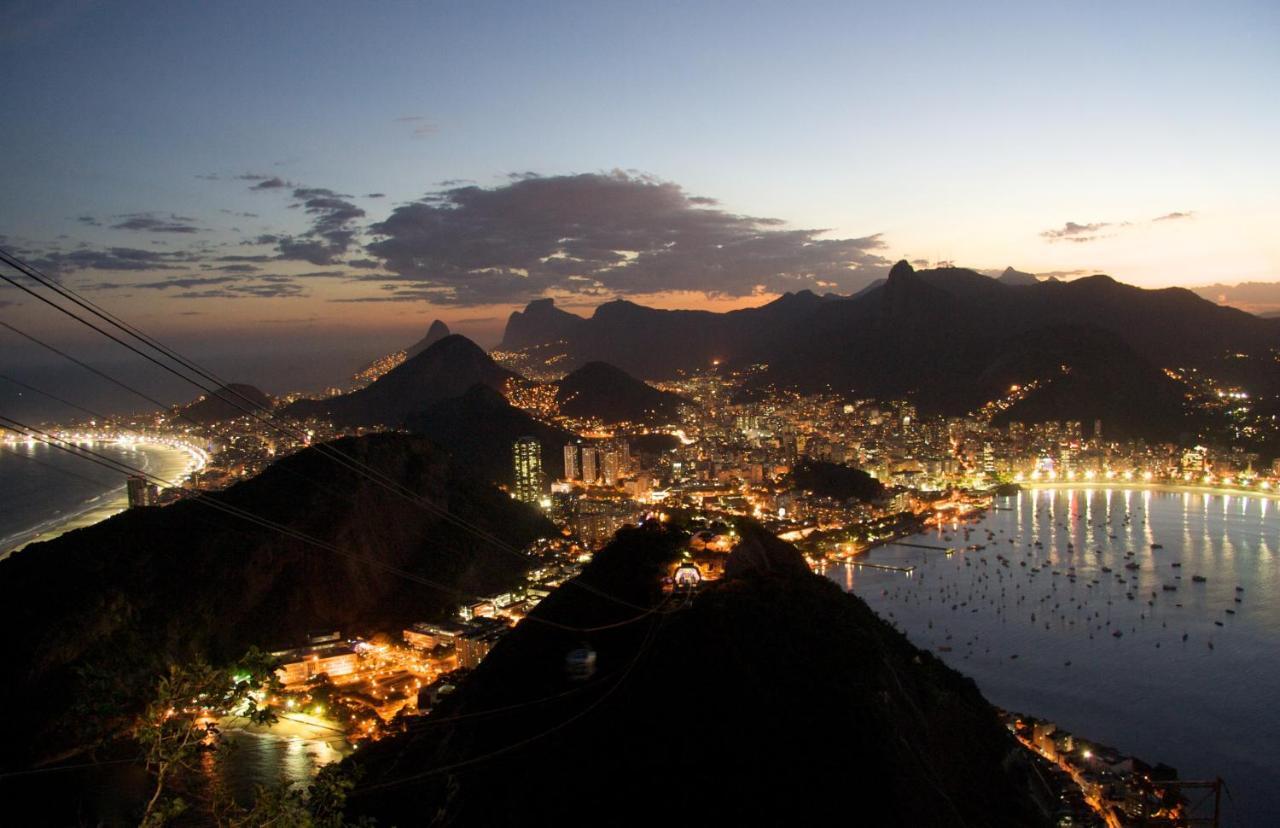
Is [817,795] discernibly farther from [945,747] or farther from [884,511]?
[884,511]

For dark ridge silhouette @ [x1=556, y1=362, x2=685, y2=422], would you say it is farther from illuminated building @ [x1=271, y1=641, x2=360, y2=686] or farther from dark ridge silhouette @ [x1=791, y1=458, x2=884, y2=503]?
illuminated building @ [x1=271, y1=641, x2=360, y2=686]

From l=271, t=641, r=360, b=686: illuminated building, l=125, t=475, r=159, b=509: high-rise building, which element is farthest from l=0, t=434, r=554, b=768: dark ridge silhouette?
l=125, t=475, r=159, b=509: high-rise building

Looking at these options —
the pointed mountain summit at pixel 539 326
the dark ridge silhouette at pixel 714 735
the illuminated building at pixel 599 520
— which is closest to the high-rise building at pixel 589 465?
the illuminated building at pixel 599 520

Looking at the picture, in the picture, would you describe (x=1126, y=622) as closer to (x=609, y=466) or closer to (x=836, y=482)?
(x=836, y=482)

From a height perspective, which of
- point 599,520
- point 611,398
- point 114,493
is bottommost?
point 114,493

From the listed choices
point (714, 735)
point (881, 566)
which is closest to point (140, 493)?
point (881, 566)

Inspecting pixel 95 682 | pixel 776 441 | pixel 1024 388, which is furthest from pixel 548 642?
pixel 1024 388
